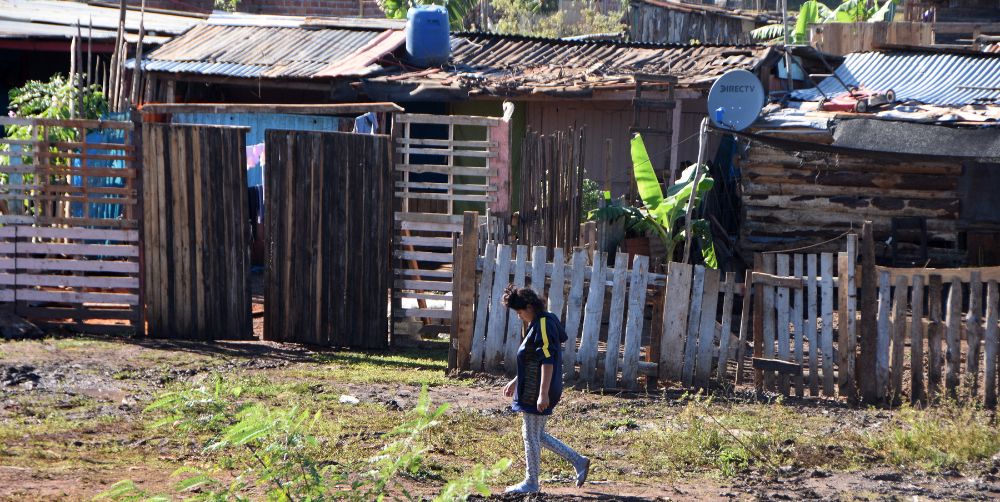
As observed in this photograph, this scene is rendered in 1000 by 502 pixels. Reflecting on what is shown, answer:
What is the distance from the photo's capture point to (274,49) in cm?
1602

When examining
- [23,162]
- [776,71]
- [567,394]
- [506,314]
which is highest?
[776,71]

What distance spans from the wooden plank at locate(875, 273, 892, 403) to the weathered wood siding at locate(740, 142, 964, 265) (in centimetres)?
619

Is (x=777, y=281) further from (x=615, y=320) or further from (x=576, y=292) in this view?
(x=576, y=292)

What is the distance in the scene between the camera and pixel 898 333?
26.8 ft

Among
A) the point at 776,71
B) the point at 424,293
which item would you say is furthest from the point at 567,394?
the point at 776,71

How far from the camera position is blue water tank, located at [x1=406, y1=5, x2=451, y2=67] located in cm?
1534

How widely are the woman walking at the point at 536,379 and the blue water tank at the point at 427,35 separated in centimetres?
976

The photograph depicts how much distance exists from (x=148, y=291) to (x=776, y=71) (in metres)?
9.77

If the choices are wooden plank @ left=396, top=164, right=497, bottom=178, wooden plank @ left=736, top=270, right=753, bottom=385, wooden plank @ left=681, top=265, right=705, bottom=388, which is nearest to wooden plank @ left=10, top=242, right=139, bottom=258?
wooden plank @ left=396, top=164, right=497, bottom=178

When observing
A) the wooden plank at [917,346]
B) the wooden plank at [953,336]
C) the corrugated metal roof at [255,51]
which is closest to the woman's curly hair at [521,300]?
the wooden plank at [917,346]

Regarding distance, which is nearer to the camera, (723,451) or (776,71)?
(723,451)

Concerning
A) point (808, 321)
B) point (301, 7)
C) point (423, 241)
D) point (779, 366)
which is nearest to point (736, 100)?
point (423, 241)

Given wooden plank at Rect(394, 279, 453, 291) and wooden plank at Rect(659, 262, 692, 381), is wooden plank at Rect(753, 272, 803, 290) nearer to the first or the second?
wooden plank at Rect(659, 262, 692, 381)

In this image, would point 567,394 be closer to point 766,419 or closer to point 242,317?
point 766,419
